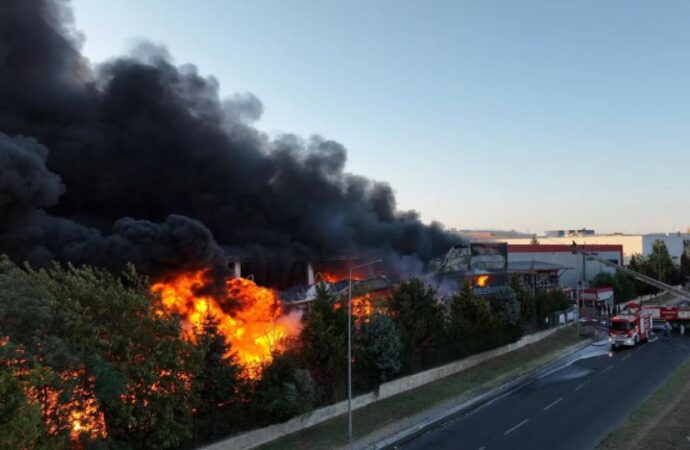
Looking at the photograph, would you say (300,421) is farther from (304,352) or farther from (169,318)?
(169,318)

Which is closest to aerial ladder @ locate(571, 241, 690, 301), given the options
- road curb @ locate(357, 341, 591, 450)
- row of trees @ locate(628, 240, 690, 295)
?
road curb @ locate(357, 341, 591, 450)

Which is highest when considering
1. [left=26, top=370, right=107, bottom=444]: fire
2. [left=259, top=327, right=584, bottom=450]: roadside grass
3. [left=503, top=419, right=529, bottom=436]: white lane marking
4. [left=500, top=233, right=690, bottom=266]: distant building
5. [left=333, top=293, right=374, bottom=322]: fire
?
[left=500, top=233, right=690, bottom=266]: distant building

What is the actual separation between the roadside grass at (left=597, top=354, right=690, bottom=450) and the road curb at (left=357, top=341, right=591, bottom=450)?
7379 mm

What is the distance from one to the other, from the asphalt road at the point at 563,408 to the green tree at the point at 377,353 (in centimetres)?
486

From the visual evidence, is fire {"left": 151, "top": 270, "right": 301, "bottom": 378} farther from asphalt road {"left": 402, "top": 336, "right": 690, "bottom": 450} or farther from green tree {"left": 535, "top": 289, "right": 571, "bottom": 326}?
green tree {"left": 535, "top": 289, "right": 571, "bottom": 326}

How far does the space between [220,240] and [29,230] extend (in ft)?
57.0

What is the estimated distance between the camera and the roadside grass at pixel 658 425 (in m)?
20.5

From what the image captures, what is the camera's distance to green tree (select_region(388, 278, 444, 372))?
113 feet

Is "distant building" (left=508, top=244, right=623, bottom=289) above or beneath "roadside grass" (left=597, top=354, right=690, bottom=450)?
above

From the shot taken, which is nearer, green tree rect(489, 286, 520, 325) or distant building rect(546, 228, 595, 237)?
green tree rect(489, 286, 520, 325)

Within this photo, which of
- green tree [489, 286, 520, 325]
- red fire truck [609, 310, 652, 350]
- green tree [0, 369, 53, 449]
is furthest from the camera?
red fire truck [609, 310, 652, 350]

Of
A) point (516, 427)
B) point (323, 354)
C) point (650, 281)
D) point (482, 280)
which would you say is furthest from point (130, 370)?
point (482, 280)

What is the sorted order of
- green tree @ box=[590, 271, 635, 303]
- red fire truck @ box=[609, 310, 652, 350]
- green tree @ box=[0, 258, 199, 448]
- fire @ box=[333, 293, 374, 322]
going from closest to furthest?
1. green tree @ box=[0, 258, 199, 448]
2. fire @ box=[333, 293, 374, 322]
3. red fire truck @ box=[609, 310, 652, 350]
4. green tree @ box=[590, 271, 635, 303]

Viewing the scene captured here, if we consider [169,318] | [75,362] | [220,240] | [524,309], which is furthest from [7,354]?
[524,309]
